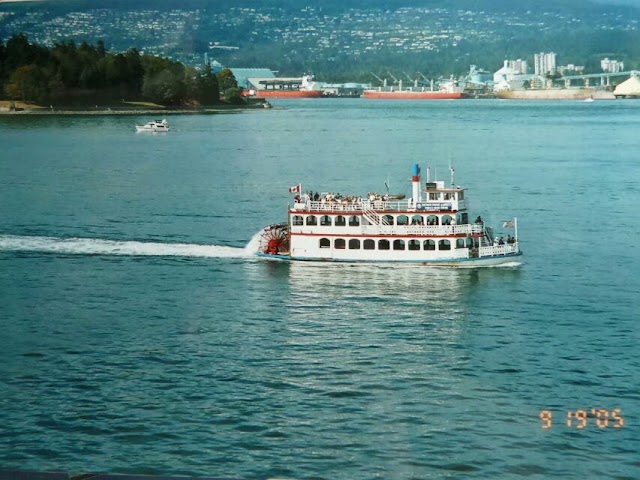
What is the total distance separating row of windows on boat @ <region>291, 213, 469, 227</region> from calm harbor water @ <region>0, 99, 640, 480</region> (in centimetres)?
143

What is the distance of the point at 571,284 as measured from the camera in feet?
111

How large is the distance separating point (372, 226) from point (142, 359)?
12.2 meters

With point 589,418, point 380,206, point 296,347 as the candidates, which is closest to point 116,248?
point 380,206

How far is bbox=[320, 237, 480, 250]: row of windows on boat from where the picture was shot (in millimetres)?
36562

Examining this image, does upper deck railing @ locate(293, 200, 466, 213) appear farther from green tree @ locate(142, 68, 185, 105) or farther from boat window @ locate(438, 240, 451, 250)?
green tree @ locate(142, 68, 185, 105)

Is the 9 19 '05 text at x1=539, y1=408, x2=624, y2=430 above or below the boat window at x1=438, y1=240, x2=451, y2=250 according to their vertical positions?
below

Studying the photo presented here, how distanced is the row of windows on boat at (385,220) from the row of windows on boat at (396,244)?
49cm

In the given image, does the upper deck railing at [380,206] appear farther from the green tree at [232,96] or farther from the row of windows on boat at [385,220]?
the green tree at [232,96]

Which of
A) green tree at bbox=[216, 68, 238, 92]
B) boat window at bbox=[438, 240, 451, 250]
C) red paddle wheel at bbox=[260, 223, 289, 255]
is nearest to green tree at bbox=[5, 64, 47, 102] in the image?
green tree at bbox=[216, 68, 238, 92]

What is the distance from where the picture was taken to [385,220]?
36.8 meters

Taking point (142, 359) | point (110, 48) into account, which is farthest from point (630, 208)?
point (110, 48)

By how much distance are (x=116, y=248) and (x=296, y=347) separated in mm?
14340

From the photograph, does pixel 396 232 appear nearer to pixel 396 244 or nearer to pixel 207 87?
pixel 396 244

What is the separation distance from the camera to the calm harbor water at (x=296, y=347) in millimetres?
20422
